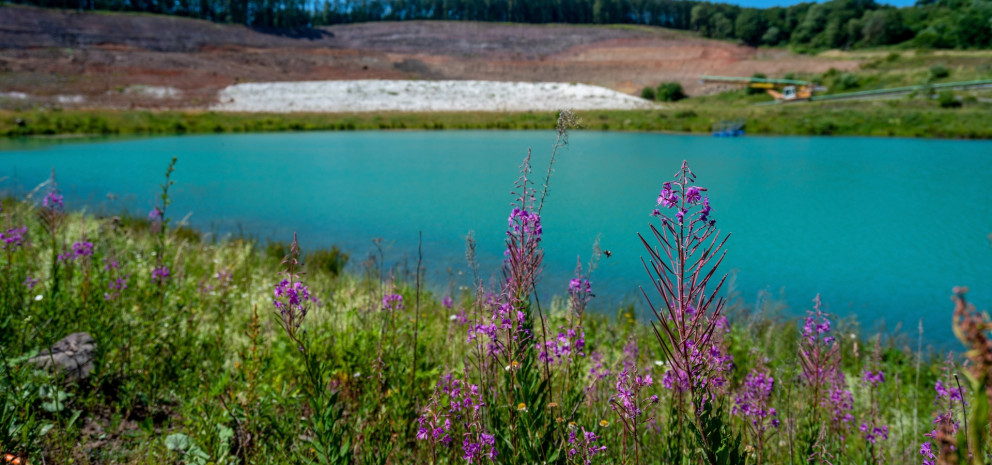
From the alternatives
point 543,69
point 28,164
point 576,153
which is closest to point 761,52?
point 543,69

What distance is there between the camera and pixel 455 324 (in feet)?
17.0

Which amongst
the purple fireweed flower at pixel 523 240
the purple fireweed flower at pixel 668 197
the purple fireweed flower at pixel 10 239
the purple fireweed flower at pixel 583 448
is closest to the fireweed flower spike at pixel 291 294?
the purple fireweed flower at pixel 523 240

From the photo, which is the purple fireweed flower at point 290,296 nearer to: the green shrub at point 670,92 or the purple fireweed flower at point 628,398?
the purple fireweed flower at point 628,398

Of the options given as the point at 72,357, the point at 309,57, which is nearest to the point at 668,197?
the point at 72,357

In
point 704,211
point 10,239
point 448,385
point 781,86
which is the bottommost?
point 448,385

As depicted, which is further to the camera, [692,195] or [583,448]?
[583,448]

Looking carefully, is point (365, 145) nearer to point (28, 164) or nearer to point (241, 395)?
point (28, 164)

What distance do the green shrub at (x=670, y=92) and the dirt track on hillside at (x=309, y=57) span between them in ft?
13.4

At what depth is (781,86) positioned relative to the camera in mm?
55125

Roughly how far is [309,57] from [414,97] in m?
19.1

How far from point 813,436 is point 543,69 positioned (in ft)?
245

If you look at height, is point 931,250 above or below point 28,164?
below

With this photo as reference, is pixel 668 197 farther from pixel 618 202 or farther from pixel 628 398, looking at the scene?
pixel 618 202

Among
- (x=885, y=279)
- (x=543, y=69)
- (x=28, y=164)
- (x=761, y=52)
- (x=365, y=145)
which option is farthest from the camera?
(x=761, y=52)
